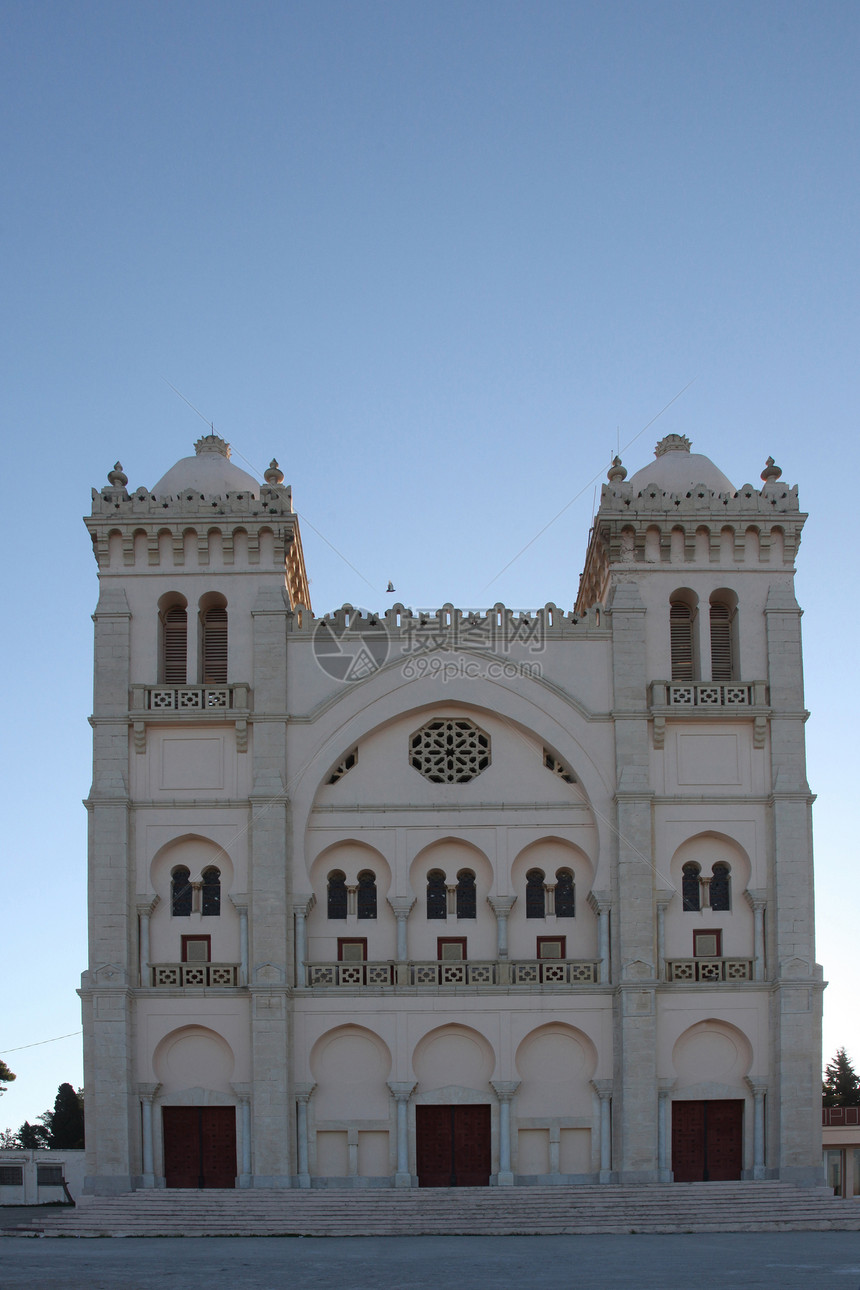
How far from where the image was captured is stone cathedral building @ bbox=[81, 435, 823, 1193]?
3422 cm

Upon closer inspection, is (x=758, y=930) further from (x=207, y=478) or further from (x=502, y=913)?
(x=207, y=478)

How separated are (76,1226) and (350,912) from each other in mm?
8625

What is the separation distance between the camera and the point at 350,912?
35.6 meters

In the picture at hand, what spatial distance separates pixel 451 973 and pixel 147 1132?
7.23m

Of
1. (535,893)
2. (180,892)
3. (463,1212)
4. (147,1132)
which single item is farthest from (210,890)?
(463,1212)

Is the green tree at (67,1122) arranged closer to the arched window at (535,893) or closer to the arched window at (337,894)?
the arched window at (337,894)

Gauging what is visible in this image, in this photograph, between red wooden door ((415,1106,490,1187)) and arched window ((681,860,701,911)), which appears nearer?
red wooden door ((415,1106,490,1187))

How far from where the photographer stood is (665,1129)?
34031 millimetres

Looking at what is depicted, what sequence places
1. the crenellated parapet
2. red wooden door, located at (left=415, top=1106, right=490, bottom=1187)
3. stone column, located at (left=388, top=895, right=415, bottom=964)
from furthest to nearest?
1. the crenellated parapet
2. stone column, located at (left=388, top=895, right=415, bottom=964)
3. red wooden door, located at (left=415, top=1106, right=490, bottom=1187)

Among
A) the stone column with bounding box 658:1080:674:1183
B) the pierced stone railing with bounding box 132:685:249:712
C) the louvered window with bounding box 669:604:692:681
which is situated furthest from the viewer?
the louvered window with bounding box 669:604:692:681

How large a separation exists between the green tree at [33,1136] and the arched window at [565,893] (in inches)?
1350

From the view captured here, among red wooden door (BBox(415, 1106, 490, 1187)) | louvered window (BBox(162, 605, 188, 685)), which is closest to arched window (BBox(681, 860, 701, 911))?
red wooden door (BBox(415, 1106, 490, 1187))

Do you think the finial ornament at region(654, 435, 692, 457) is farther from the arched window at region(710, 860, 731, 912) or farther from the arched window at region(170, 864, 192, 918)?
the arched window at region(170, 864, 192, 918)

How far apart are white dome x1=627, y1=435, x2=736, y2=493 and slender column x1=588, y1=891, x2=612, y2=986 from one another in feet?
31.4
